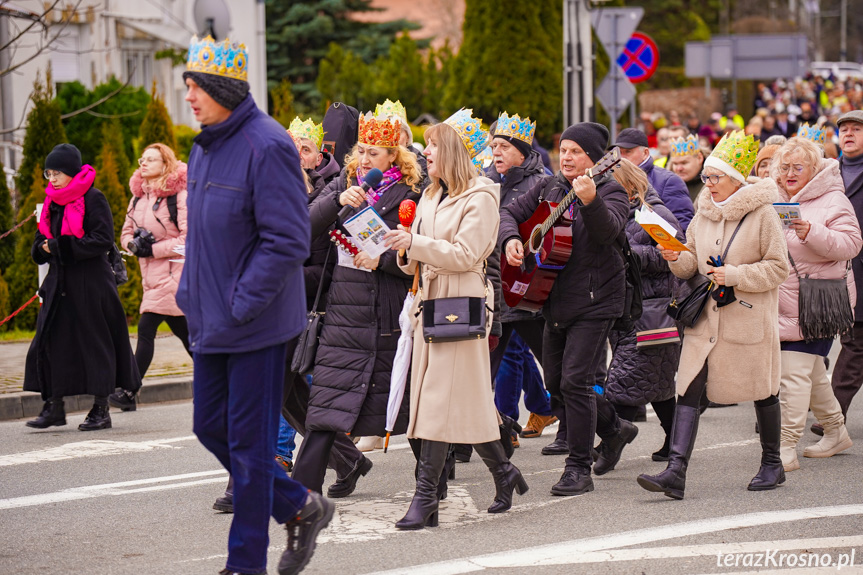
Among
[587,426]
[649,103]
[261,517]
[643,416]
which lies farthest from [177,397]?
[649,103]

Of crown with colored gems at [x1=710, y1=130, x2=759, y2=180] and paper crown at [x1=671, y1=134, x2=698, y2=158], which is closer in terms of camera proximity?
crown with colored gems at [x1=710, y1=130, x2=759, y2=180]

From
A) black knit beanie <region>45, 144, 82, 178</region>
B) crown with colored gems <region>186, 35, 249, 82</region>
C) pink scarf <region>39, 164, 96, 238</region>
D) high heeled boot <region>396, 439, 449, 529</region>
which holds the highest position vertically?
crown with colored gems <region>186, 35, 249, 82</region>

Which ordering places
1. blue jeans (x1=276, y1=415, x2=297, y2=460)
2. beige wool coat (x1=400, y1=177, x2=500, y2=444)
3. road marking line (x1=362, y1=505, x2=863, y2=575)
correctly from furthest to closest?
blue jeans (x1=276, y1=415, x2=297, y2=460)
beige wool coat (x1=400, y1=177, x2=500, y2=444)
road marking line (x1=362, y1=505, x2=863, y2=575)

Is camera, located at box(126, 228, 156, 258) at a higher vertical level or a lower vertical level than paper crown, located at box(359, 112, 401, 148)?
lower

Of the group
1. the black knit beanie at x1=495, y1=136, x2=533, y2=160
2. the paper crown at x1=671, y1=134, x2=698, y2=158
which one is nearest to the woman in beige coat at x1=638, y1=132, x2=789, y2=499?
the black knit beanie at x1=495, y1=136, x2=533, y2=160

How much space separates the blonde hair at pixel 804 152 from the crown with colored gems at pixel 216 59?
428 cm

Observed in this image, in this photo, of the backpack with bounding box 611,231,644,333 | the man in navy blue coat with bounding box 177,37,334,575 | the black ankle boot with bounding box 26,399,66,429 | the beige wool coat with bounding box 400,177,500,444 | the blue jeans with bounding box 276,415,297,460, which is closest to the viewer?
the man in navy blue coat with bounding box 177,37,334,575

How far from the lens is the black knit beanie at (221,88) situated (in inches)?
194

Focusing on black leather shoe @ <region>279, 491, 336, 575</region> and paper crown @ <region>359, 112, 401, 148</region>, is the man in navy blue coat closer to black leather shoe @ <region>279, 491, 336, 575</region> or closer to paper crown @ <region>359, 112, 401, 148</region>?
black leather shoe @ <region>279, 491, 336, 575</region>

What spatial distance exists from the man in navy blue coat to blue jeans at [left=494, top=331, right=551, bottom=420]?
3.82 meters

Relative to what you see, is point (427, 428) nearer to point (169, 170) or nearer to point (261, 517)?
point (261, 517)

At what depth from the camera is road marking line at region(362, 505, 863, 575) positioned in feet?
18.0

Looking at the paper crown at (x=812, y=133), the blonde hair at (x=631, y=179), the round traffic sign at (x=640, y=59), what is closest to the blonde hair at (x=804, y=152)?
the paper crown at (x=812, y=133)

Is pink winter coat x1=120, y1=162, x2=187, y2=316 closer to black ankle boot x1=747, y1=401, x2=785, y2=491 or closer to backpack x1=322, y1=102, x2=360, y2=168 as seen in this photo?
backpack x1=322, y1=102, x2=360, y2=168
